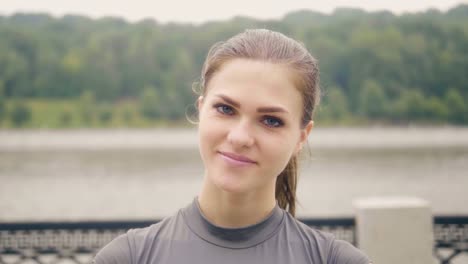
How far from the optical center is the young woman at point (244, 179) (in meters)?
1.36

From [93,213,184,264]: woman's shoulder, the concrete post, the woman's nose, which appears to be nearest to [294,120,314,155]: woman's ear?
the woman's nose

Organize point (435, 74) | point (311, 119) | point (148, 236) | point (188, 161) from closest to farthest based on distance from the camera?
point (148, 236), point (311, 119), point (188, 161), point (435, 74)

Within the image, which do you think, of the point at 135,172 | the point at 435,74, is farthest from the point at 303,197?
the point at 435,74

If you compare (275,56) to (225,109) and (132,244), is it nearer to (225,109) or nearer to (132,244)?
(225,109)

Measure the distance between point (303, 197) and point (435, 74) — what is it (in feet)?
172

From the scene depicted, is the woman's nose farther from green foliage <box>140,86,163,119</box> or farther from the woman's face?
green foliage <box>140,86,163,119</box>

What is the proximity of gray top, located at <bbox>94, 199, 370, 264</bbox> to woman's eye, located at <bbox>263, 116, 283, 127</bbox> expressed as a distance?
0.85ft

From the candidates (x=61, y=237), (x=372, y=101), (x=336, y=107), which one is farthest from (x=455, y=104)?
(x=61, y=237)

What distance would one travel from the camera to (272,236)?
1.42 meters

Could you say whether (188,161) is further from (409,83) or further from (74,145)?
(409,83)

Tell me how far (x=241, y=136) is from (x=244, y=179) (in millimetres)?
117

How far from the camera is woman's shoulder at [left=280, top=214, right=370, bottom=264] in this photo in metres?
1.36

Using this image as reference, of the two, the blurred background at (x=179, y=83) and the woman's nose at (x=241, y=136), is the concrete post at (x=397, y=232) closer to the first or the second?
the woman's nose at (x=241, y=136)

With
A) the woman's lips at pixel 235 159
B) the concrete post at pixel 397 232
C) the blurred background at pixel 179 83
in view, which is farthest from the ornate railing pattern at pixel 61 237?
the blurred background at pixel 179 83
